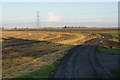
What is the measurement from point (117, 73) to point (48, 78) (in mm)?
6482

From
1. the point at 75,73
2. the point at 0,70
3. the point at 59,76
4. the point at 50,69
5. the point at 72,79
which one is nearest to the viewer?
the point at 72,79

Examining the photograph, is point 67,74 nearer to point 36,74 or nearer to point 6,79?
point 36,74

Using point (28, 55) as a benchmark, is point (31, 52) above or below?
above

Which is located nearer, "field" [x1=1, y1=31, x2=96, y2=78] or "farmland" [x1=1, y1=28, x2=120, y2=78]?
"field" [x1=1, y1=31, x2=96, y2=78]

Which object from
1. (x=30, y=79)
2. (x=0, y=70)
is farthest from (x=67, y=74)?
(x=0, y=70)

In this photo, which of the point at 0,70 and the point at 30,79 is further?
the point at 0,70

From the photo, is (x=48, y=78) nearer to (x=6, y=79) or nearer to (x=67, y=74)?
(x=67, y=74)

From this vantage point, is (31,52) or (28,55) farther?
(31,52)

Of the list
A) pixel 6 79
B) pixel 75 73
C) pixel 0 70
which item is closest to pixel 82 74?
pixel 75 73

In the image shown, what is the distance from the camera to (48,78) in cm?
1964

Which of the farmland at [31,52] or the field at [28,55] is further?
the farmland at [31,52]

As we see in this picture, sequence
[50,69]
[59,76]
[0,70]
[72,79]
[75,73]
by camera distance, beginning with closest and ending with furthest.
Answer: [72,79] → [59,76] → [75,73] → [50,69] → [0,70]

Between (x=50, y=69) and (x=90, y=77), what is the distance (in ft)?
18.9

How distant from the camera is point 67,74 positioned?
2100cm
